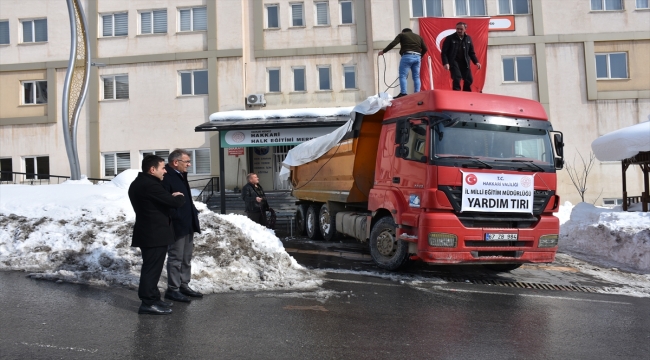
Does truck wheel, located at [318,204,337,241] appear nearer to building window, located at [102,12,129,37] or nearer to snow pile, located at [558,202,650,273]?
snow pile, located at [558,202,650,273]

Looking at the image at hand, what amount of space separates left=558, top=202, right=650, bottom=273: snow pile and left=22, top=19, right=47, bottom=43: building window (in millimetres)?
24389

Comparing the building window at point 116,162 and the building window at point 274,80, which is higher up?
the building window at point 274,80

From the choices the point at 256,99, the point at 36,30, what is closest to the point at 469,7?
the point at 256,99

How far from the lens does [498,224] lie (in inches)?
297

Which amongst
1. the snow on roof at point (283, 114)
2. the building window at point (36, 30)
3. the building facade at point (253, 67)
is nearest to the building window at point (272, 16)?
the building facade at point (253, 67)

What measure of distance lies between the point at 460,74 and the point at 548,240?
3565mm

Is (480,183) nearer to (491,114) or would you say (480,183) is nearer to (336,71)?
(491,114)

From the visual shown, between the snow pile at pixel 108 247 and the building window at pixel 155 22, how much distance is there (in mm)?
16071


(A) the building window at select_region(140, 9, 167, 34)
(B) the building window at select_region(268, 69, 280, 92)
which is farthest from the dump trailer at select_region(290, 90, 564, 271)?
(A) the building window at select_region(140, 9, 167, 34)

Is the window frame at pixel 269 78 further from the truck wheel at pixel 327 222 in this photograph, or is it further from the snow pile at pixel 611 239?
the snow pile at pixel 611 239

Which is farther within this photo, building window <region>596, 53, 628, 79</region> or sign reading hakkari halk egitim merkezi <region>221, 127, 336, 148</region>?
building window <region>596, 53, 628, 79</region>

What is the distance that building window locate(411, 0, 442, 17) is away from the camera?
23078 millimetres

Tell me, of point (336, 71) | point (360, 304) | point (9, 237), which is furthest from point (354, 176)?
point (336, 71)

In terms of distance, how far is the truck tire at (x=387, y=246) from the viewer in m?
7.96
